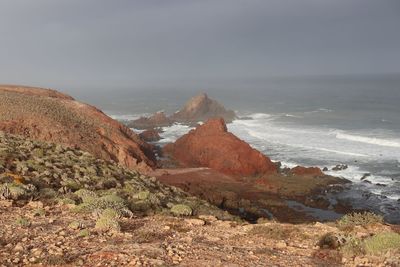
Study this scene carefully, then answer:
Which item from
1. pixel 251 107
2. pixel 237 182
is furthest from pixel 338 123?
pixel 237 182

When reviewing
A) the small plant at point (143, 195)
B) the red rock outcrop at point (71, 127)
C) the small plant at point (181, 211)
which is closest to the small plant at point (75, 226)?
the small plant at point (181, 211)

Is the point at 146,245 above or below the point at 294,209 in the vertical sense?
above

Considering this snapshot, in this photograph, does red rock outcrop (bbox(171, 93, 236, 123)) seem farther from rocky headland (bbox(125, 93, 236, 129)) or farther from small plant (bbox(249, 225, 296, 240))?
small plant (bbox(249, 225, 296, 240))

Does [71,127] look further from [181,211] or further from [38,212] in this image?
[38,212]

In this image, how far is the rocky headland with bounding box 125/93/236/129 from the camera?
288 feet

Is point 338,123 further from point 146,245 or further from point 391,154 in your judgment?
point 146,245

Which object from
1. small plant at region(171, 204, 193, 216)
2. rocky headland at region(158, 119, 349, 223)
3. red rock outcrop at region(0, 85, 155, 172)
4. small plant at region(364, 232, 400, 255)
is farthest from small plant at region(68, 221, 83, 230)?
red rock outcrop at region(0, 85, 155, 172)

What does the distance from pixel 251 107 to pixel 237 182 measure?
8804cm

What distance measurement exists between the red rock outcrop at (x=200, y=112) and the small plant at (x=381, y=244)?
82.8 meters

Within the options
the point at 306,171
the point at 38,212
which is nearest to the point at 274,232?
the point at 38,212

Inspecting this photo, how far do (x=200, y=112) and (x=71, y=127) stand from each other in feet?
188

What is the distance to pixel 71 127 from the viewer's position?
4206cm

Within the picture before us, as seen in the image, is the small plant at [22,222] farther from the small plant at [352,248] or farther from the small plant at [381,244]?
the small plant at [381,244]

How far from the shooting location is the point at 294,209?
119 feet
